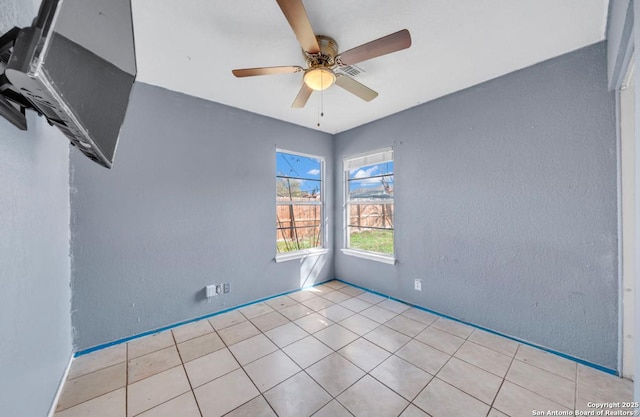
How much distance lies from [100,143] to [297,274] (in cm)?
287

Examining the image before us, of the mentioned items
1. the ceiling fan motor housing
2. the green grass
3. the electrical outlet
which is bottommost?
the electrical outlet

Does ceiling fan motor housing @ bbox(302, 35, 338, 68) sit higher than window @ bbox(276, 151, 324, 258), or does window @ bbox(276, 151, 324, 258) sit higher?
ceiling fan motor housing @ bbox(302, 35, 338, 68)

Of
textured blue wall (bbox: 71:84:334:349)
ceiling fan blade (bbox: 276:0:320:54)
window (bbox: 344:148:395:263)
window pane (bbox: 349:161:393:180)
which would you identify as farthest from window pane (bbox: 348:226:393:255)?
ceiling fan blade (bbox: 276:0:320:54)

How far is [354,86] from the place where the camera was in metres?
1.99

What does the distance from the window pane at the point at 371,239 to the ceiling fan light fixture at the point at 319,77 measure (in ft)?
7.21

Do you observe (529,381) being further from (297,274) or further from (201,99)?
(201,99)

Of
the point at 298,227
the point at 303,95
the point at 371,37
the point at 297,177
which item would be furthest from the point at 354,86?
the point at 298,227

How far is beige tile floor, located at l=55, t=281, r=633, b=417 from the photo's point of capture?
4.91ft

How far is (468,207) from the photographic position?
248 cm

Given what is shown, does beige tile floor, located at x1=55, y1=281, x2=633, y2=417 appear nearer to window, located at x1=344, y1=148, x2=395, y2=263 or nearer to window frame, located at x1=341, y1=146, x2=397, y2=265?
window frame, located at x1=341, y1=146, x2=397, y2=265

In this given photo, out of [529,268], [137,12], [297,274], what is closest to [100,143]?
[137,12]

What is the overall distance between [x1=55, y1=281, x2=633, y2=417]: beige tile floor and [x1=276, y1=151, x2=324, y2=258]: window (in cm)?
132

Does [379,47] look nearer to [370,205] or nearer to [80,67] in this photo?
[80,67]

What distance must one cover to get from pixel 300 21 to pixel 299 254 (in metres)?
2.83
